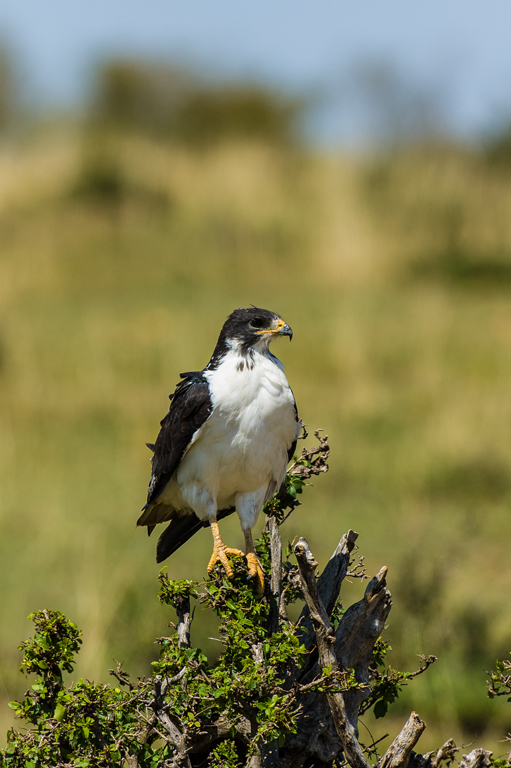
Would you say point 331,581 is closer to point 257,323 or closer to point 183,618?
point 183,618

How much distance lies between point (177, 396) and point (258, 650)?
3.96 ft

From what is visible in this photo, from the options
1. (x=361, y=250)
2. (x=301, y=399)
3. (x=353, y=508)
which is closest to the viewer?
(x=353, y=508)

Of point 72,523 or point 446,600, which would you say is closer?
point 446,600

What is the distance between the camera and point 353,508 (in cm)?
977

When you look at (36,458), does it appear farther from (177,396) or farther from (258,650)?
(258,650)

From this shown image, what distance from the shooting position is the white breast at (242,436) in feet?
11.3

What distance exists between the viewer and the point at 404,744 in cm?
266

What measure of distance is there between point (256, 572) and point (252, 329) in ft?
3.44

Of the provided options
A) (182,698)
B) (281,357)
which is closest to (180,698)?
(182,698)

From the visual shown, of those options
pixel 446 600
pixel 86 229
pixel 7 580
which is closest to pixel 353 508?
pixel 446 600

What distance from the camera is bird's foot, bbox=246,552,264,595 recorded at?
10.3ft

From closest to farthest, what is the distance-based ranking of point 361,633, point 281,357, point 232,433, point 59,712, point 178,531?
1. point 59,712
2. point 361,633
3. point 232,433
4. point 178,531
5. point 281,357

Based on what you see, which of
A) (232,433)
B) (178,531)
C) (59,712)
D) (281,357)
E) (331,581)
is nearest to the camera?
(59,712)

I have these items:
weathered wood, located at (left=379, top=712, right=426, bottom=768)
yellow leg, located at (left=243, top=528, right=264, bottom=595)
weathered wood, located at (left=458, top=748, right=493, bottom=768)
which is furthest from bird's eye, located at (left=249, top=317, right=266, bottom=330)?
weathered wood, located at (left=458, top=748, right=493, bottom=768)
